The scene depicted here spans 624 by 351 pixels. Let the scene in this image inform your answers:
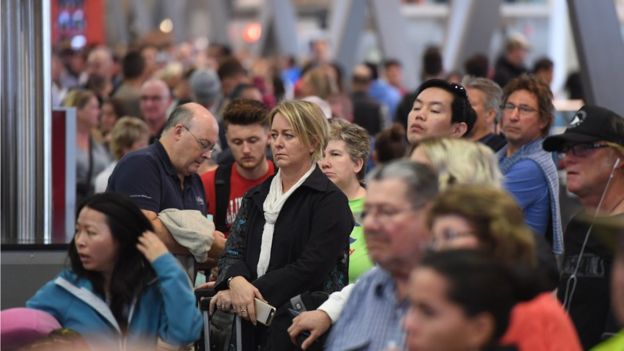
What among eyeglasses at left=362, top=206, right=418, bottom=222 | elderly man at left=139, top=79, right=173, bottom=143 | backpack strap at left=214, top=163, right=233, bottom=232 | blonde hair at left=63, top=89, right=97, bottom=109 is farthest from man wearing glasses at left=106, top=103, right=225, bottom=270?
blonde hair at left=63, top=89, right=97, bottom=109

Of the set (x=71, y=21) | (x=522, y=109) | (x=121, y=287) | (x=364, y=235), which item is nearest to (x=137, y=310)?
(x=121, y=287)

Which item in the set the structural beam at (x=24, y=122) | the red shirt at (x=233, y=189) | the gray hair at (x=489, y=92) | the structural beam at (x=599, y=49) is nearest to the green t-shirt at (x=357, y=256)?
the red shirt at (x=233, y=189)

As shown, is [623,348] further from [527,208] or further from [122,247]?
[527,208]

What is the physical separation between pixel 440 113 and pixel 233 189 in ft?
5.65

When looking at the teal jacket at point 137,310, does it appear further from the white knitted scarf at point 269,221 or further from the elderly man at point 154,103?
the elderly man at point 154,103

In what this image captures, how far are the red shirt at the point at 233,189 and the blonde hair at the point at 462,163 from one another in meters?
3.45

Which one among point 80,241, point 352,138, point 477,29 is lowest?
point 80,241

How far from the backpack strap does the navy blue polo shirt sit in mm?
477

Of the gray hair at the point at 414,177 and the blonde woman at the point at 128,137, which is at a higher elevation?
the gray hair at the point at 414,177

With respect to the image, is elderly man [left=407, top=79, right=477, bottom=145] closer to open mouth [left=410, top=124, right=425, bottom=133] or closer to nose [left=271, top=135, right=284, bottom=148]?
open mouth [left=410, top=124, right=425, bottom=133]

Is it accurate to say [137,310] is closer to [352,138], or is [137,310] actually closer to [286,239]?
[286,239]

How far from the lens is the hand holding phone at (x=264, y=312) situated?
7098mm

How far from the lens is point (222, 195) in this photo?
8.77 m

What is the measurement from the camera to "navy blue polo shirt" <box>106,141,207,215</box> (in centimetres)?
793
